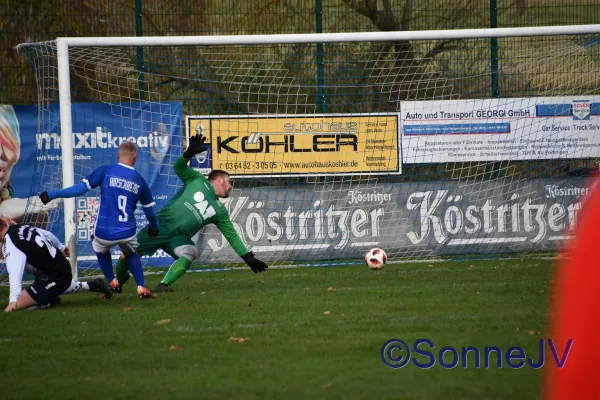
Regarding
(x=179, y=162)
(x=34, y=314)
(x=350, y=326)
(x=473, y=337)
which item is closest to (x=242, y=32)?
(x=179, y=162)

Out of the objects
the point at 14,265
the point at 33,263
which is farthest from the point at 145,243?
the point at 14,265

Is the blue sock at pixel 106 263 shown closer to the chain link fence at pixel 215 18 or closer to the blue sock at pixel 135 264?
the blue sock at pixel 135 264

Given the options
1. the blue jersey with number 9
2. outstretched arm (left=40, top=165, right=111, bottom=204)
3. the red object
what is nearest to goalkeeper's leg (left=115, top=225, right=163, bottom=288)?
the blue jersey with number 9

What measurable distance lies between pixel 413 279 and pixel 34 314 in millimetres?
4578

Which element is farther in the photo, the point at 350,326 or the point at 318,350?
the point at 350,326

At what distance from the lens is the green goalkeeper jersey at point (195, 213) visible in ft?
32.5

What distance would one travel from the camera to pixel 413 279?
413 inches

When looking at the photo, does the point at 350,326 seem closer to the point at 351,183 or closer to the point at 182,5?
the point at 351,183

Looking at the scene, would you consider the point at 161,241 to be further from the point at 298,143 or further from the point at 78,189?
the point at 298,143

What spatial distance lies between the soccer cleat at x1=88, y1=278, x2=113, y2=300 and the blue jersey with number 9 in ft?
1.62

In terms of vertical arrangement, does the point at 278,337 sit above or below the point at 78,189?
below

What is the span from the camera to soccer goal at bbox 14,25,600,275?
12.8 m

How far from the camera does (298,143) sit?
1282 centimetres

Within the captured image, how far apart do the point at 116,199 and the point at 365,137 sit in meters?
4.87
